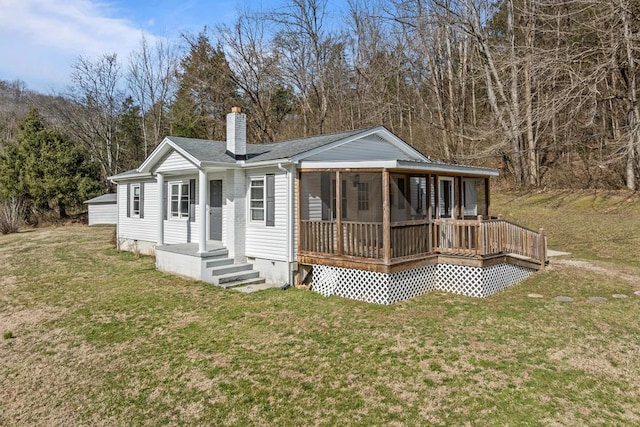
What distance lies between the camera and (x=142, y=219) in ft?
51.9

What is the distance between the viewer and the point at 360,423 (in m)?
4.45

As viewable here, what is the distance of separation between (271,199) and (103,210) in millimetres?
21664

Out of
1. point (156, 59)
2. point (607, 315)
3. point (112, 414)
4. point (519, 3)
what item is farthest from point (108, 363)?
point (156, 59)

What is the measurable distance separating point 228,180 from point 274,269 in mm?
2965

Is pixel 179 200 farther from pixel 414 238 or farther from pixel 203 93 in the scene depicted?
pixel 203 93

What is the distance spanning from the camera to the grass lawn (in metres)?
4.76

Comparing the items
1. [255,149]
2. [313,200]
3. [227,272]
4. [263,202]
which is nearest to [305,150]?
[313,200]

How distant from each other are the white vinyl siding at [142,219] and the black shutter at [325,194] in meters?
7.19

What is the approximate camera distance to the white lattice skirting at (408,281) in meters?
8.80

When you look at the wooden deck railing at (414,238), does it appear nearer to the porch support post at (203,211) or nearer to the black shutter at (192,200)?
the porch support post at (203,211)

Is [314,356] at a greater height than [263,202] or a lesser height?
lesser

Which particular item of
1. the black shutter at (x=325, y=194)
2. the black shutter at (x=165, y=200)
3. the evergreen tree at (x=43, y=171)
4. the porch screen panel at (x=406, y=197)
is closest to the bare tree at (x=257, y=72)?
the evergreen tree at (x=43, y=171)

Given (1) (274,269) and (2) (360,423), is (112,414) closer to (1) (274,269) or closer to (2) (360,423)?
(2) (360,423)

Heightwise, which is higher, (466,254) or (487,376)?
(466,254)
